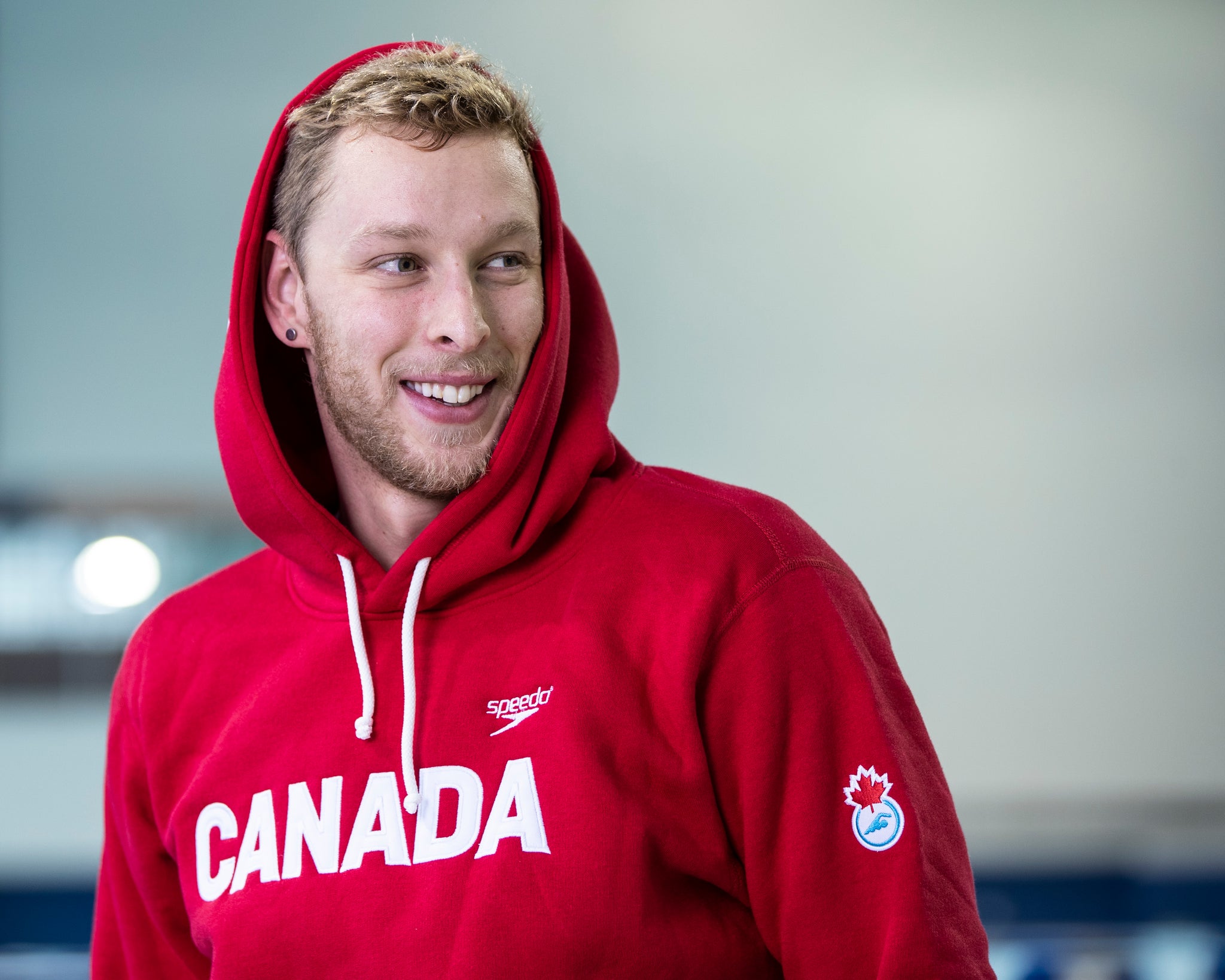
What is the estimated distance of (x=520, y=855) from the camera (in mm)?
893

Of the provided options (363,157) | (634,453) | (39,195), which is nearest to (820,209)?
(634,453)

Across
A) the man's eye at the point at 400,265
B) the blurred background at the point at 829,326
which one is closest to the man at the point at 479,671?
the man's eye at the point at 400,265

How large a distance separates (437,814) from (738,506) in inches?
13.6

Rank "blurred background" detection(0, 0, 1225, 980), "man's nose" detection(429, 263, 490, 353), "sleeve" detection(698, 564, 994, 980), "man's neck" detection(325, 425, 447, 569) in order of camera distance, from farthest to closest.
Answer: "blurred background" detection(0, 0, 1225, 980), "man's neck" detection(325, 425, 447, 569), "man's nose" detection(429, 263, 490, 353), "sleeve" detection(698, 564, 994, 980)

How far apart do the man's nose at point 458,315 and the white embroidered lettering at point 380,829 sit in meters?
0.36

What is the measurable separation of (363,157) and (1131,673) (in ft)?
9.43

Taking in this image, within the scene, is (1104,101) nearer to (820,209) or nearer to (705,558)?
(820,209)

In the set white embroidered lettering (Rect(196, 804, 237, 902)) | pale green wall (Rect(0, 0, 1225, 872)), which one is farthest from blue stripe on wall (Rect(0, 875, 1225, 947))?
white embroidered lettering (Rect(196, 804, 237, 902))

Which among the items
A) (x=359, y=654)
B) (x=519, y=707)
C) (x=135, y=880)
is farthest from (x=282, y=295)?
(x=135, y=880)

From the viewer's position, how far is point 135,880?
1.18 metres

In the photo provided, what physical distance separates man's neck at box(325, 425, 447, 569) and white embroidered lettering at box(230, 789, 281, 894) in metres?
0.25

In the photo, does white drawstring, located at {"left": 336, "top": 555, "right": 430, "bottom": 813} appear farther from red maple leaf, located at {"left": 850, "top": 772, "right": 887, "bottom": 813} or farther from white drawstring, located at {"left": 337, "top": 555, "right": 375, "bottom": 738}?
red maple leaf, located at {"left": 850, "top": 772, "right": 887, "bottom": 813}

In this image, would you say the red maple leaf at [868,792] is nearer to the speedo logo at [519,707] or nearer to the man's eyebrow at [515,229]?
the speedo logo at [519,707]

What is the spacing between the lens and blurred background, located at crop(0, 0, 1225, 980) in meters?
3.22
